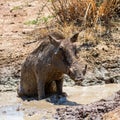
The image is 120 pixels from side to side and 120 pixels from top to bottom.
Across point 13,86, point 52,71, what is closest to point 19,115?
point 52,71

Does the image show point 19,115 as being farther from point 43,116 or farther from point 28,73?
point 28,73

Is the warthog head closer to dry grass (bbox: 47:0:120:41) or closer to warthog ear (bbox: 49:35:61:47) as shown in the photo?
warthog ear (bbox: 49:35:61:47)

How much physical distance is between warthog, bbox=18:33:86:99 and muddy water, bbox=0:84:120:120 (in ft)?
0.99

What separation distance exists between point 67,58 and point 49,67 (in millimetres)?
623

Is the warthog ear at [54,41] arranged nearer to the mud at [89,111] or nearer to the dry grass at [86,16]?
the mud at [89,111]

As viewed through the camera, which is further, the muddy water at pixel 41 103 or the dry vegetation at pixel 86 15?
the dry vegetation at pixel 86 15

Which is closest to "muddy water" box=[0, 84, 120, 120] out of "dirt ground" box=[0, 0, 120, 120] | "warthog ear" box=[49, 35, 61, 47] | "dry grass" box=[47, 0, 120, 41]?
"dirt ground" box=[0, 0, 120, 120]

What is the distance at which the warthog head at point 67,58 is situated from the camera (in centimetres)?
849

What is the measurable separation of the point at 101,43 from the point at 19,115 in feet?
14.4

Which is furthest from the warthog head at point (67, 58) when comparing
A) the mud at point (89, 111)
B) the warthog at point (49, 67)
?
the mud at point (89, 111)

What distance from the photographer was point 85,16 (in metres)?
12.4

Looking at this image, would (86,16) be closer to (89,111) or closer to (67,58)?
(67,58)

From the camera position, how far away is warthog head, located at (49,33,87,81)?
8492 millimetres

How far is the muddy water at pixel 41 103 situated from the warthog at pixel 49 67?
0.99ft
